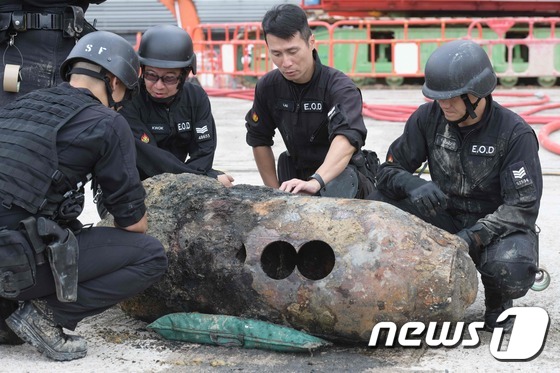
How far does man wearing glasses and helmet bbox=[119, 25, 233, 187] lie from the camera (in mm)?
5293

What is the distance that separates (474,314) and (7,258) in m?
2.24

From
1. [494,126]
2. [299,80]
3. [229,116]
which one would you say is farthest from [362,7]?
[494,126]

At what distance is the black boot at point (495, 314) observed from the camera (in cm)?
423

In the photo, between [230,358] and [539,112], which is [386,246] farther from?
[539,112]

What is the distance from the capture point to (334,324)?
3.88m

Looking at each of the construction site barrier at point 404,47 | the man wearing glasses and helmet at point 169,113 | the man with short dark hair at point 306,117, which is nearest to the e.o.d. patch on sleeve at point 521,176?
the man with short dark hair at point 306,117

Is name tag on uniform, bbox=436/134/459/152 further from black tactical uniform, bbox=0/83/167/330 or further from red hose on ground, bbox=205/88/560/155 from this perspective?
red hose on ground, bbox=205/88/560/155

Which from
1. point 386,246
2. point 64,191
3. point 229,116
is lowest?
point 229,116

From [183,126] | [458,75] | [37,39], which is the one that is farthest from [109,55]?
[458,75]

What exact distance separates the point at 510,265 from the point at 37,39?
9.79 ft

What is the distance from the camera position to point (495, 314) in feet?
14.1

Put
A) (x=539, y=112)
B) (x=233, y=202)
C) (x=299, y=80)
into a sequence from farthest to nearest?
(x=539, y=112) → (x=299, y=80) → (x=233, y=202)

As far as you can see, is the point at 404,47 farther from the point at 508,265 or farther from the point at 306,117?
the point at 508,265

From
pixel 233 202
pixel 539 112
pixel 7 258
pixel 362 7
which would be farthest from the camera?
pixel 362 7
